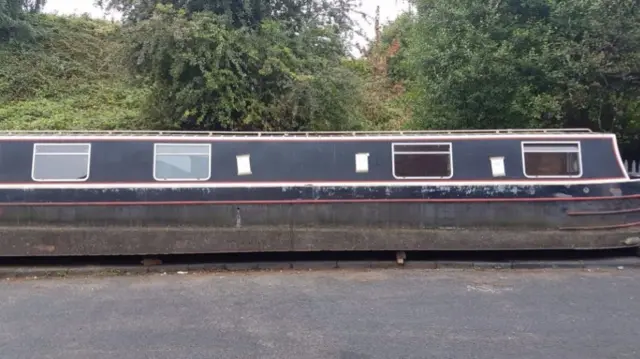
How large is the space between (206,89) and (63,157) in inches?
136

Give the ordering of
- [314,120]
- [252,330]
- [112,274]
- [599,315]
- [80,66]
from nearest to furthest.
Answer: [252,330] → [599,315] → [112,274] → [314,120] → [80,66]

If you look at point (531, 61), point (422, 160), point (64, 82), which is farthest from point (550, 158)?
point (64, 82)

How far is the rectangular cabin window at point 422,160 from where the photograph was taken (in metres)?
8.32

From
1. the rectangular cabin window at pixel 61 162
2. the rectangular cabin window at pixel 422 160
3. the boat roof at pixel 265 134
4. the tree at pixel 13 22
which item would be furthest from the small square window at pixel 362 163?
the tree at pixel 13 22

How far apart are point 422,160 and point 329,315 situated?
3.39m

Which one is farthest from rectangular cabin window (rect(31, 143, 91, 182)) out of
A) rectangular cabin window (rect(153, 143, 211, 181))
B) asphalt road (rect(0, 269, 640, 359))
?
asphalt road (rect(0, 269, 640, 359))

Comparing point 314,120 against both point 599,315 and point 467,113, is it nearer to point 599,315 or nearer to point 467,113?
point 467,113

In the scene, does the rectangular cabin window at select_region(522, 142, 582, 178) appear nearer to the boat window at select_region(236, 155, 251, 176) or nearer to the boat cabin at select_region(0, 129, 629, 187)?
the boat cabin at select_region(0, 129, 629, 187)

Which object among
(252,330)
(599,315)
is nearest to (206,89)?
(252,330)

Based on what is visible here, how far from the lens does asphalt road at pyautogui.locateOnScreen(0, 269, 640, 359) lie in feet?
15.9

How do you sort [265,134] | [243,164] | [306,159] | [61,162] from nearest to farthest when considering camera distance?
[61,162], [243,164], [306,159], [265,134]

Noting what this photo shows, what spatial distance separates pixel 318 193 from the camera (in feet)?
27.0

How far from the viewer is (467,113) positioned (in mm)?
11062

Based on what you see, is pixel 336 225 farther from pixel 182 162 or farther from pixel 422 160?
pixel 182 162
